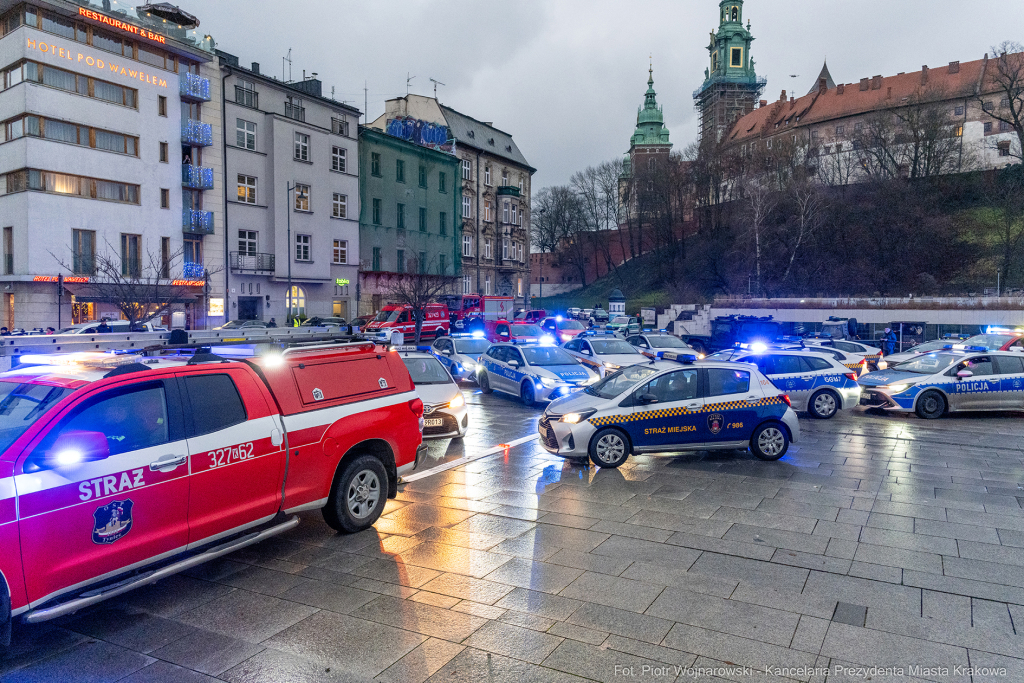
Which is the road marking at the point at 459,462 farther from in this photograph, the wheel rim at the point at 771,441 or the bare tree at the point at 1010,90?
the bare tree at the point at 1010,90

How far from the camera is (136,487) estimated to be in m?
5.16

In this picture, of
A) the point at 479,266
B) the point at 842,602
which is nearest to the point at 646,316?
the point at 479,266

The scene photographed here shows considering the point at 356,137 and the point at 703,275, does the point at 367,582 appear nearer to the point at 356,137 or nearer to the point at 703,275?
the point at 356,137

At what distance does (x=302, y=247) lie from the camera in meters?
45.1

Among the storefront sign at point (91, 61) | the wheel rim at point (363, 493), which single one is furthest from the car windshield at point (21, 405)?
the storefront sign at point (91, 61)

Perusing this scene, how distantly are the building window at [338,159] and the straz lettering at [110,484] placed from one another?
147 ft

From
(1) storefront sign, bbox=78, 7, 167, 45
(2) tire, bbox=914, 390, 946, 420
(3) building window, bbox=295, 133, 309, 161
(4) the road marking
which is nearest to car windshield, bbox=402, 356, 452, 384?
(4) the road marking

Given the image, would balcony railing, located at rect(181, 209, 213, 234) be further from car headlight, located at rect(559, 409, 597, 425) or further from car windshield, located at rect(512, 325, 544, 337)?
car headlight, located at rect(559, 409, 597, 425)

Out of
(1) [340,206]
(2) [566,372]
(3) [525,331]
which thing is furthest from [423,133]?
(2) [566,372]

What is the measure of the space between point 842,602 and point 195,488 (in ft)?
17.3

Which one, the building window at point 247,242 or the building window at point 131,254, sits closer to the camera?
the building window at point 131,254

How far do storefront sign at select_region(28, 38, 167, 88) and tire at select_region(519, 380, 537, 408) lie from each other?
98.2ft

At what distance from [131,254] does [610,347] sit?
27519mm

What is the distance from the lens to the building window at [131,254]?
115ft
